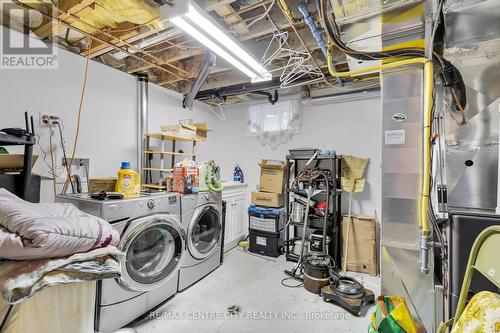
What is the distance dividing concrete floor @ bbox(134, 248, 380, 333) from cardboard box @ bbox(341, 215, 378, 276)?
15 centimetres

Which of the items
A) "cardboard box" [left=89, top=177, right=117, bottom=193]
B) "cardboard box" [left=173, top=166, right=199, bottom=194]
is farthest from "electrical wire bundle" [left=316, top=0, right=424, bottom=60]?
"cardboard box" [left=89, top=177, right=117, bottom=193]

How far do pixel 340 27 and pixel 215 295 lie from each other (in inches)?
99.6

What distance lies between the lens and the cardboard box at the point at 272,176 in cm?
331

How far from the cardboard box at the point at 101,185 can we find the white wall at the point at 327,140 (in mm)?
2140

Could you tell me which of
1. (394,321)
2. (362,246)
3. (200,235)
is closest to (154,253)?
(200,235)

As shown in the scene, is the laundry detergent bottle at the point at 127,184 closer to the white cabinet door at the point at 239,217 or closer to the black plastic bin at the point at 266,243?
the white cabinet door at the point at 239,217

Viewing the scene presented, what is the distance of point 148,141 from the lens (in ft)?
9.78

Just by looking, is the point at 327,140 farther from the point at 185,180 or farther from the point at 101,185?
the point at 101,185

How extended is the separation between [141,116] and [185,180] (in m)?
1.23

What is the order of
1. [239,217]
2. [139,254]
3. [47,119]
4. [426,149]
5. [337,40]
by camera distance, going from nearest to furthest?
[426,149], [337,40], [139,254], [47,119], [239,217]

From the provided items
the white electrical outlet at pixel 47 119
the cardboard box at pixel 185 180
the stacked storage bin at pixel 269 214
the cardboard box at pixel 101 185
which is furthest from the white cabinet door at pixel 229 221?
the white electrical outlet at pixel 47 119

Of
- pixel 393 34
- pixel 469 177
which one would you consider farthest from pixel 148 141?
→ pixel 469 177

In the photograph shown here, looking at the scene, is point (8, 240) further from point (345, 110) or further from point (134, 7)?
point (345, 110)

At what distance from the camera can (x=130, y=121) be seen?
9.48 ft
